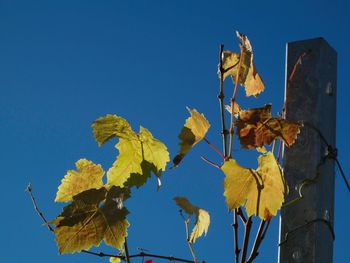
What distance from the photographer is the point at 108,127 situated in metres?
1.48

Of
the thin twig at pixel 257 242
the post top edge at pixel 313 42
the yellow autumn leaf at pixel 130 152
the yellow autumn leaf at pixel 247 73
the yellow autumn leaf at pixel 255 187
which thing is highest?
the post top edge at pixel 313 42

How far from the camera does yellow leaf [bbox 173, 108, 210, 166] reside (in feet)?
4.47

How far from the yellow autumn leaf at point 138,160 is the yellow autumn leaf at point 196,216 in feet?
0.31

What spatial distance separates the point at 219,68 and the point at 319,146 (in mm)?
409

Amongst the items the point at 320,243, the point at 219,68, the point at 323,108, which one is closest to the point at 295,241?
the point at 320,243

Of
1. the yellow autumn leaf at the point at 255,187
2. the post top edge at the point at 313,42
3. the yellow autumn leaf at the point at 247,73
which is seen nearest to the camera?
the yellow autumn leaf at the point at 255,187

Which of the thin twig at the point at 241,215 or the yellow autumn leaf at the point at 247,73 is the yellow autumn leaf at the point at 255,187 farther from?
the yellow autumn leaf at the point at 247,73

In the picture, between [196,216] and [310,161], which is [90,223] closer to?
[196,216]

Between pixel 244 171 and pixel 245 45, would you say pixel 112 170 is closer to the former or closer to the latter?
pixel 244 171

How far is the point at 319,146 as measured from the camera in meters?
1.61

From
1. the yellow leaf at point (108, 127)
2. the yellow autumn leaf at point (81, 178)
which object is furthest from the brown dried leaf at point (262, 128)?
the yellow autumn leaf at point (81, 178)

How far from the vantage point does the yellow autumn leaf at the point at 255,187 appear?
1.29 metres

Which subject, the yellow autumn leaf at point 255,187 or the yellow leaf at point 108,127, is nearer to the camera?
the yellow autumn leaf at point 255,187

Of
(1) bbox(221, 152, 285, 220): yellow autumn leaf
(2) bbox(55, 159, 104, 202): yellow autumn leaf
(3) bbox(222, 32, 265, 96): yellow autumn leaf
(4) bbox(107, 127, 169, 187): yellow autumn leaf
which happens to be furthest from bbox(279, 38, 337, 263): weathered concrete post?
(2) bbox(55, 159, 104, 202): yellow autumn leaf
